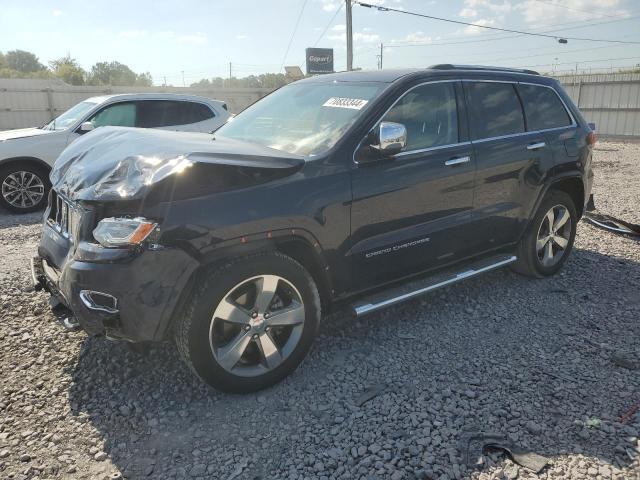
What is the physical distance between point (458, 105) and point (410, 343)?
72.8 inches

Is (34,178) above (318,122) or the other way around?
the other way around

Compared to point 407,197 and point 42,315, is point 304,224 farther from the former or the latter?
point 42,315

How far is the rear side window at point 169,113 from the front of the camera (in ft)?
28.2

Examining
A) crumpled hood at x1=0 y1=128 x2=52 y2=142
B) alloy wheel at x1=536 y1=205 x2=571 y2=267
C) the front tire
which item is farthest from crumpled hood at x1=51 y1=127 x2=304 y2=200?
crumpled hood at x1=0 y1=128 x2=52 y2=142

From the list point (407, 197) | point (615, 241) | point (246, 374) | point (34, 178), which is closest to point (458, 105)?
point (407, 197)

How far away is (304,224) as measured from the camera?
3.03m

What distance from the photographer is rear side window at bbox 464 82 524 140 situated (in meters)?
4.07

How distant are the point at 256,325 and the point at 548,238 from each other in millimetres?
3168

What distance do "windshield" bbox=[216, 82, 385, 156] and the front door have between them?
0.27m

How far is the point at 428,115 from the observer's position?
379 cm

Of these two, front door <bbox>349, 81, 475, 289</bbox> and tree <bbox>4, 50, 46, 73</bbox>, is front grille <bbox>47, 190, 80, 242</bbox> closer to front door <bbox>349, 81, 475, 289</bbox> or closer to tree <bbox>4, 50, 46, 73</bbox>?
front door <bbox>349, 81, 475, 289</bbox>

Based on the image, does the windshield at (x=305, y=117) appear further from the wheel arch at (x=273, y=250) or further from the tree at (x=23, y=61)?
the tree at (x=23, y=61)

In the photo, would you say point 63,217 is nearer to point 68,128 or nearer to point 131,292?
point 131,292

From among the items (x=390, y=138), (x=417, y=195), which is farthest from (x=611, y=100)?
(x=390, y=138)
